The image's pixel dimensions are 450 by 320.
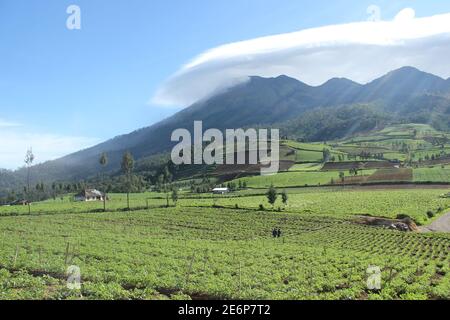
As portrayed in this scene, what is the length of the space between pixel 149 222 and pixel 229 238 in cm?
2324

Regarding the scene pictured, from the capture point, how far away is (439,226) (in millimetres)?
79312

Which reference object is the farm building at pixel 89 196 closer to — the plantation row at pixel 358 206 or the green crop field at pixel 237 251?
the plantation row at pixel 358 206

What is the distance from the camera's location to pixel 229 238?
196 feet

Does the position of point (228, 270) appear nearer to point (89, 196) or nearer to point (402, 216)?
point (402, 216)

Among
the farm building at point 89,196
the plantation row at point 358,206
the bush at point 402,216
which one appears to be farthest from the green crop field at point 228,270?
the farm building at point 89,196

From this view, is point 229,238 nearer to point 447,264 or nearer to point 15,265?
point 447,264

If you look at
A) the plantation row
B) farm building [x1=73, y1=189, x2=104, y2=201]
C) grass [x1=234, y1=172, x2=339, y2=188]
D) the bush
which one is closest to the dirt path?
the plantation row

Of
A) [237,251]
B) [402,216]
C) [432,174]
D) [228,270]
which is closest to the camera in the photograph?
[228,270]

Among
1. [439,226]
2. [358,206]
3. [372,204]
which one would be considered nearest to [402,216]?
[439,226]

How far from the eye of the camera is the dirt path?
7568cm

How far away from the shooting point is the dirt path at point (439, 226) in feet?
248

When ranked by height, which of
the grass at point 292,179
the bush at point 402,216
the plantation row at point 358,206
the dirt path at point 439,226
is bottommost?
the dirt path at point 439,226
